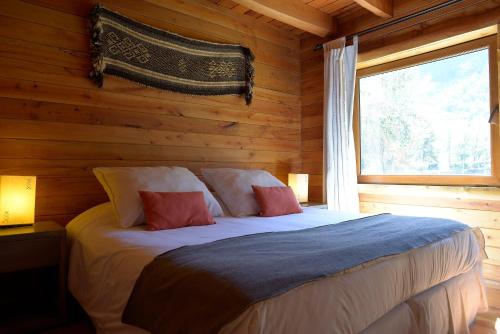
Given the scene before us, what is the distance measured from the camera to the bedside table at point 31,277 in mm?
1709

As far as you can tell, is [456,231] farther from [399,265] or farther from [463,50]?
[463,50]

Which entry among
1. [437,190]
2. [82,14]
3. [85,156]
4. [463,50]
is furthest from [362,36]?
[85,156]

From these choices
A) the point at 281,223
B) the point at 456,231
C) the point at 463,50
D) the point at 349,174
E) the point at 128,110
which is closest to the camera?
the point at 456,231

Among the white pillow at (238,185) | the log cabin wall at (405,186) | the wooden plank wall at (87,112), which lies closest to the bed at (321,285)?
the white pillow at (238,185)

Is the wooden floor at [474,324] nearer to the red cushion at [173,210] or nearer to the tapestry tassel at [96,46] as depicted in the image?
the red cushion at [173,210]

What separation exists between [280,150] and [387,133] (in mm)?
1050

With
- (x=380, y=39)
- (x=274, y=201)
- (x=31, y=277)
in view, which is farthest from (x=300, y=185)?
(x=31, y=277)

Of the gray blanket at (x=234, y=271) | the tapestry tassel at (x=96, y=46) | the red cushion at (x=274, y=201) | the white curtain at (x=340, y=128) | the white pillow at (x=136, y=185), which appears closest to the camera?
the gray blanket at (x=234, y=271)

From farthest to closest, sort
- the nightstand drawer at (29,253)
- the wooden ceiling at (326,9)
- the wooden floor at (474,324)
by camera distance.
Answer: the wooden ceiling at (326,9), the wooden floor at (474,324), the nightstand drawer at (29,253)

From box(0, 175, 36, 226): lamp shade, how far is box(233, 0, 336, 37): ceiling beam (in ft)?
6.53

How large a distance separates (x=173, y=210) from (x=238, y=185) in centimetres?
71

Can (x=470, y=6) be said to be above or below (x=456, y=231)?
above

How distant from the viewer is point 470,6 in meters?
2.54

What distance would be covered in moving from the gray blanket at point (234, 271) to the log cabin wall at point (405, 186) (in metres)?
1.27
